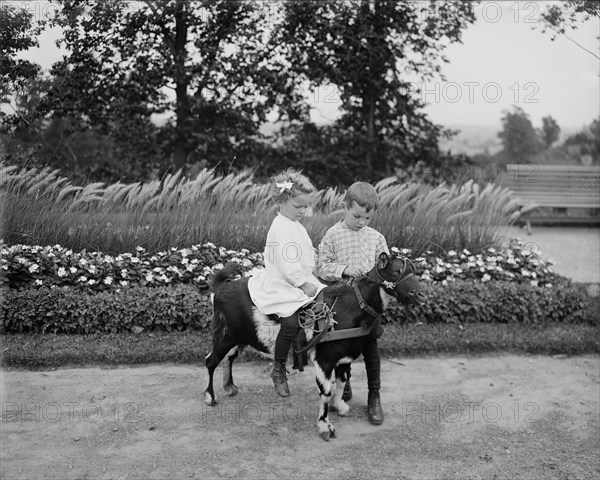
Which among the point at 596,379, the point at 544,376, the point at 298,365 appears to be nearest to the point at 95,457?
the point at 298,365

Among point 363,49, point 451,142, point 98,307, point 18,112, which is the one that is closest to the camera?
point 98,307

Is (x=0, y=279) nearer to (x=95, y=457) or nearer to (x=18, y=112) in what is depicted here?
(x=95, y=457)

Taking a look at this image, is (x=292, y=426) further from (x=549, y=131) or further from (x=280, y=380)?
(x=549, y=131)

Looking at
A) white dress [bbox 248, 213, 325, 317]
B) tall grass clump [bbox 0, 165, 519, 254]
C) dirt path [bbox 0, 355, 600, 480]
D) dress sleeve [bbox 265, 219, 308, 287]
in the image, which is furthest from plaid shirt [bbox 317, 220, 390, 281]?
tall grass clump [bbox 0, 165, 519, 254]

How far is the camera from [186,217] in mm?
8273

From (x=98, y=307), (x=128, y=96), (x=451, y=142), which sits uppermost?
(x=128, y=96)

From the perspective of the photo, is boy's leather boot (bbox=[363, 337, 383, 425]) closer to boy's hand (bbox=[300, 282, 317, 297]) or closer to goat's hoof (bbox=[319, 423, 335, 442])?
goat's hoof (bbox=[319, 423, 335, 442])

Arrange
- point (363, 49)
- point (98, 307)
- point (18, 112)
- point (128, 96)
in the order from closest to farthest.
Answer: point (98, 307) → point (18, 112) → point (128, 96) → point (363, 49)

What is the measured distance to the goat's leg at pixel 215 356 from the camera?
16.7 feet

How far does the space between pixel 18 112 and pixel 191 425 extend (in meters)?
6.75

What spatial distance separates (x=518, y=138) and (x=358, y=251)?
10.9 m

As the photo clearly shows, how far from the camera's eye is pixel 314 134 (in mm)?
11555

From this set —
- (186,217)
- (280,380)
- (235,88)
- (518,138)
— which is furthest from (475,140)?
(280,380)

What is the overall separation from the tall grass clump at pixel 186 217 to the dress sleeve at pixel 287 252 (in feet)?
11.4
